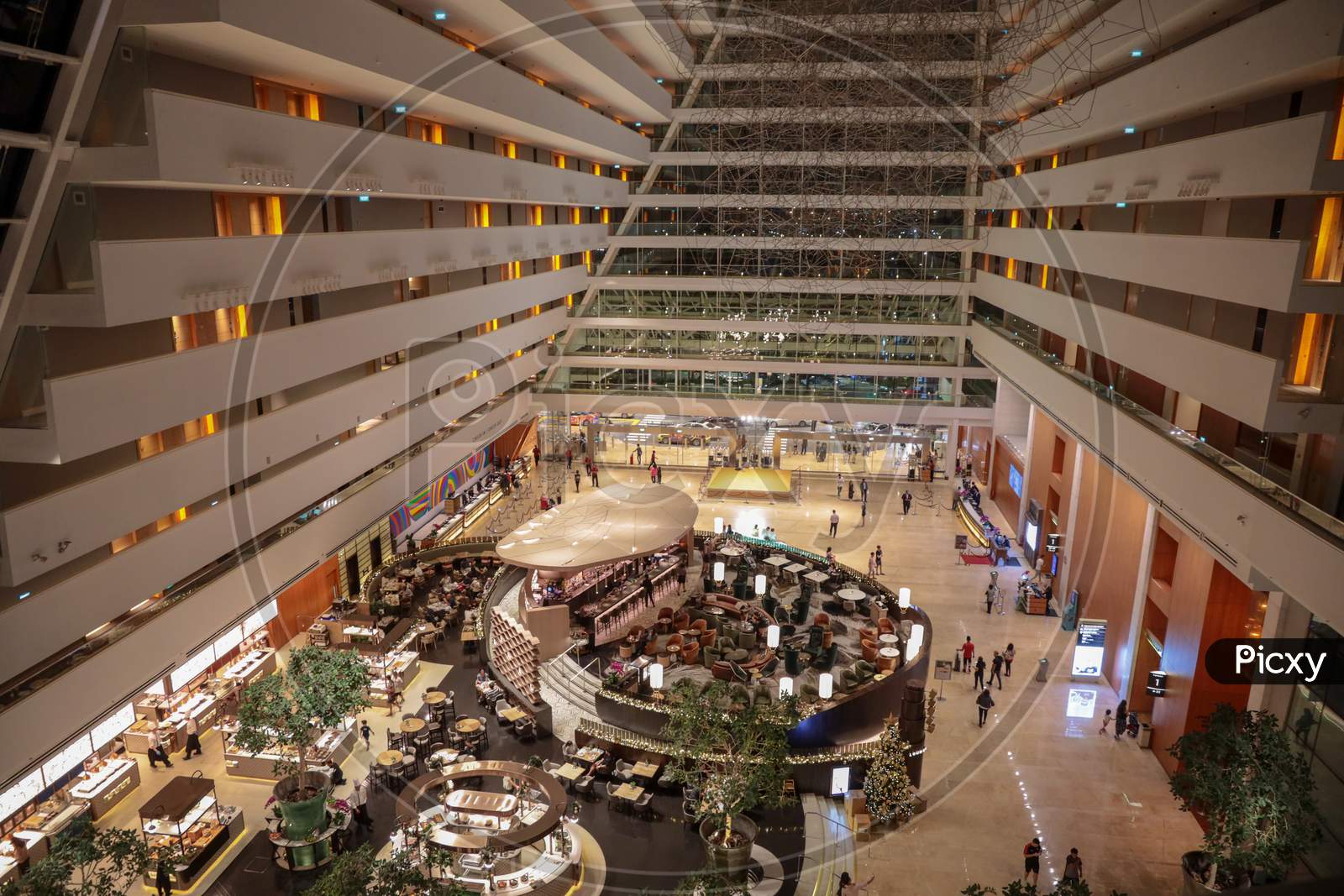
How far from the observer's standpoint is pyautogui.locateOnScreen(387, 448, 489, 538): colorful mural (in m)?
26.3

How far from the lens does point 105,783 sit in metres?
15.0

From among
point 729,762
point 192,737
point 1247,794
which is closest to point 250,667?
point 192,737

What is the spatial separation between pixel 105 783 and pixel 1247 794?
17333 mm

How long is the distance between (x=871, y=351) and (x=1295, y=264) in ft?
80.9

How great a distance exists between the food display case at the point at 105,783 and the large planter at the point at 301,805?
3.30 meters

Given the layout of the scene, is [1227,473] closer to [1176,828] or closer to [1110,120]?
[1176,828]

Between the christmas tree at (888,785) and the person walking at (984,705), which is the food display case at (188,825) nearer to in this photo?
the christmas tree at (888,785)

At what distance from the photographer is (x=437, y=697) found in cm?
1766

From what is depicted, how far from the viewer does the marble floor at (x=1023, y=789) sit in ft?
45.7

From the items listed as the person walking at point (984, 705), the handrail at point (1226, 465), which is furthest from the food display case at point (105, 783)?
the handrail at point (1226, 465)

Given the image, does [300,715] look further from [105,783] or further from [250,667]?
[250,667]

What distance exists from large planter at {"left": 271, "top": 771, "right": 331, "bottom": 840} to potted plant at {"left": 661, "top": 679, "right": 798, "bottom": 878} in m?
5.51

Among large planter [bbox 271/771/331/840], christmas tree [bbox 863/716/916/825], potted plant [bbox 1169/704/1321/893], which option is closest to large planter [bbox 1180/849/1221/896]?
potted plant [bbox 1169/704/1321/893]
